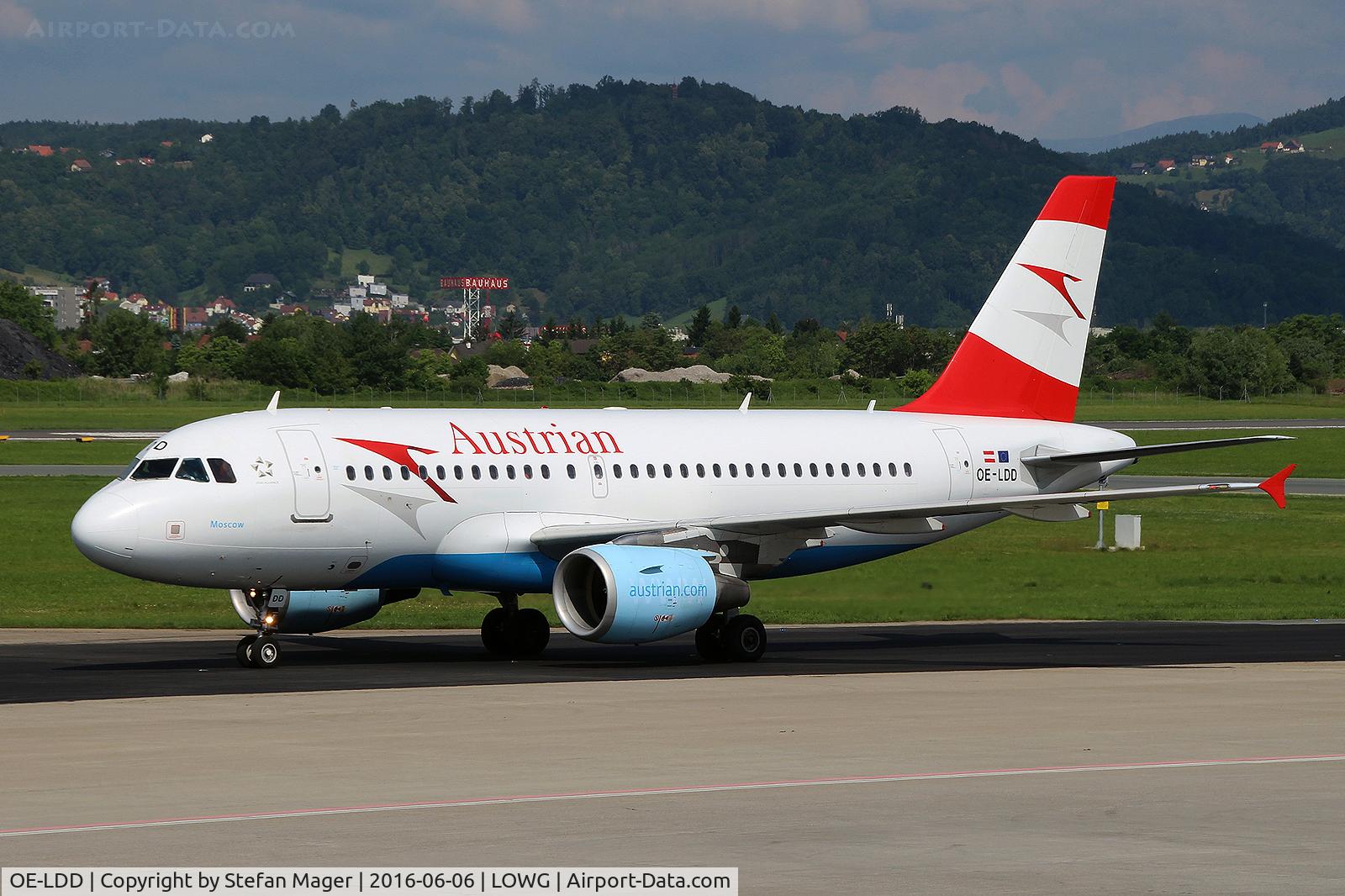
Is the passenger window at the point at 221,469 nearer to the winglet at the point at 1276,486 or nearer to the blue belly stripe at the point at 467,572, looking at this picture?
the blue belly stripe at the point at 467,572

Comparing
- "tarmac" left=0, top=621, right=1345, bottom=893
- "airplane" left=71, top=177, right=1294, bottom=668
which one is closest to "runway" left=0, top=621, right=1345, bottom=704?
"tarmac" left=0, top=621, right=1345, bottom=893

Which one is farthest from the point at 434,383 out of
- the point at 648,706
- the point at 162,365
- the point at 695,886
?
the point at 695,886

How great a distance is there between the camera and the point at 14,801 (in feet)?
57.3

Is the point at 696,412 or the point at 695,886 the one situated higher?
the point at 696,412

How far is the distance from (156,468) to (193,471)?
59 cm

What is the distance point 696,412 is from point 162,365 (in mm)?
172193

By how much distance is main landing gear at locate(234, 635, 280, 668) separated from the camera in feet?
99.9

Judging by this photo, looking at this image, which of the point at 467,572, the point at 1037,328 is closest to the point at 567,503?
the point at 467,572

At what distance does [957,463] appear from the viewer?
37688 millimetres

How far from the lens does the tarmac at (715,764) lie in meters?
15.0

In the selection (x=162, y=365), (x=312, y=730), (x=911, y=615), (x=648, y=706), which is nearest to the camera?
(x=312, y=730)

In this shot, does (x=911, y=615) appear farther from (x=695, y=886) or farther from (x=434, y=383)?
(x=434, y=383)

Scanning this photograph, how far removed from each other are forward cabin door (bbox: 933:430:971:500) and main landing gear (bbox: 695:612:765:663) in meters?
7.11

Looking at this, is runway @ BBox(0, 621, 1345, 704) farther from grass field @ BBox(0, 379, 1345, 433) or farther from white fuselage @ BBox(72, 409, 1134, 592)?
grass field @ BBox(0, 379, 1345, 433)
